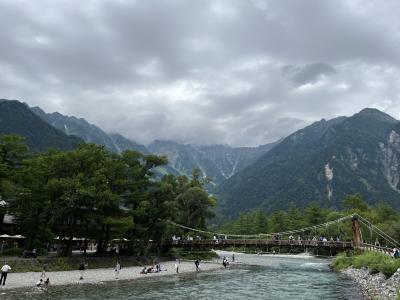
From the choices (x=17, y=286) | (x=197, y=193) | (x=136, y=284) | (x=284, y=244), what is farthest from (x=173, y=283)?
(x=197, y=193)

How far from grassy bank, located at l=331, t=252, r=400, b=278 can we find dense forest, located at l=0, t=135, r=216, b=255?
2606 centimetres

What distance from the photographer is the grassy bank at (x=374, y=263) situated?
32062 mm

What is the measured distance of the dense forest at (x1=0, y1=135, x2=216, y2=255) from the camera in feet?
152

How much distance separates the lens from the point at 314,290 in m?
35.2

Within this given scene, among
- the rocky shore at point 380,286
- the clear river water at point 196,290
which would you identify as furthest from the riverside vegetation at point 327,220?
the clear river water at point 196,290

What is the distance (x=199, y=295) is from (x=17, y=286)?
14093 mm

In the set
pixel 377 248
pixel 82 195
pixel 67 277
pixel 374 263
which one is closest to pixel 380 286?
pixel 374 263

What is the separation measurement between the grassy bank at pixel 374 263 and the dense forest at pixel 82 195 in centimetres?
2606

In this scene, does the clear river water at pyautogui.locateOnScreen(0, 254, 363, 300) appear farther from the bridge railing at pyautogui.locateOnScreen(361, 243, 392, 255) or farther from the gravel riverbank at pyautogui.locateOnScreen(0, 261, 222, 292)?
the bridge railing at pyautogui.locateOnScreen(361, 243, 392, 255)

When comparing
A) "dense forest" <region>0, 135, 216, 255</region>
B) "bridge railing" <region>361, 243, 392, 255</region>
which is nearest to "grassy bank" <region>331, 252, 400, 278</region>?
"bridge railing" <region>361, 243, 392, 255</region>

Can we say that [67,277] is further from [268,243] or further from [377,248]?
[268,243]

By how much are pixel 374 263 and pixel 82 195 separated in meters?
31.7

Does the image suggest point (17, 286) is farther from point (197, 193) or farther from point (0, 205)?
point (197, 193)

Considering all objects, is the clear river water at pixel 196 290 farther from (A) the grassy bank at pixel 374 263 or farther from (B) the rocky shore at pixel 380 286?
(A) the grassy bank at pixel 374 263
